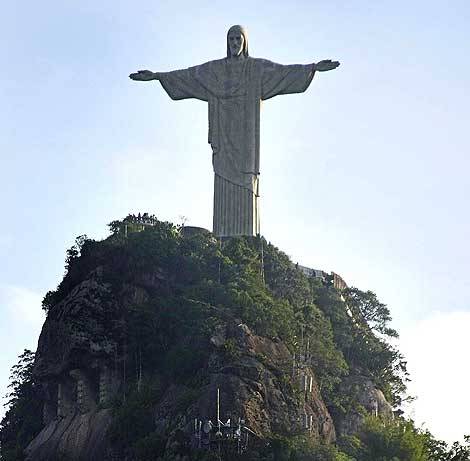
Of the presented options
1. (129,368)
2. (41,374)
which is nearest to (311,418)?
(129,368)

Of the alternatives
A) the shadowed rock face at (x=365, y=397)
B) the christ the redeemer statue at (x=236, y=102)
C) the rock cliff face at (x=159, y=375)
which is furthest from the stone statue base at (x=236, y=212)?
the shadowed rock face at (x=365, y=397)

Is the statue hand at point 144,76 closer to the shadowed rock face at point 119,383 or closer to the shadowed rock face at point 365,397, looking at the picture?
the shadowed rock face at point 119,383

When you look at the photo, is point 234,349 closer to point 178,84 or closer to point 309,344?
point 309,344

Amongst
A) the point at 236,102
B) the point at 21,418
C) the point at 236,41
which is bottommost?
the point at 21,418

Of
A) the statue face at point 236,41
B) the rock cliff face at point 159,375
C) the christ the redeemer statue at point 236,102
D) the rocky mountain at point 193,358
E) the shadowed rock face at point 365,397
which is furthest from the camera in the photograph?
the statue face at point 236,41

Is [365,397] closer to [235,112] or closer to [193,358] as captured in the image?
[193,358]

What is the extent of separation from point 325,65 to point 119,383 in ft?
37.5

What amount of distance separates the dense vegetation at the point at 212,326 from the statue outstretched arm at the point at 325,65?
5.43 m

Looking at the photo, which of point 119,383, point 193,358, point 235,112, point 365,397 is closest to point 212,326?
point 193,358

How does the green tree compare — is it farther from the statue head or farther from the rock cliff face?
the statue head

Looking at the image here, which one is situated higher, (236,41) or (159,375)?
(236,41)

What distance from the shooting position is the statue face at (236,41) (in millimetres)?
46312

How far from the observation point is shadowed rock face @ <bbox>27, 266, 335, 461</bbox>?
38438mm

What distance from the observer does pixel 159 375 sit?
4097 cm
